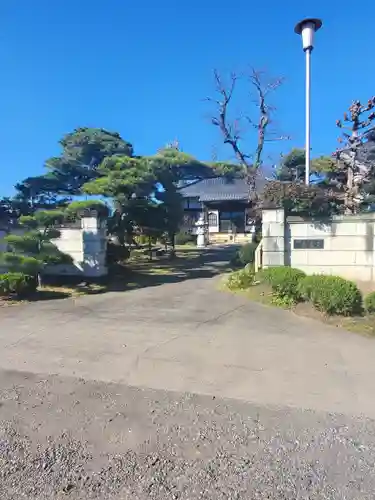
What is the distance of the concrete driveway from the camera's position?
12.5 feet

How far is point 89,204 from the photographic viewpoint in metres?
11.5

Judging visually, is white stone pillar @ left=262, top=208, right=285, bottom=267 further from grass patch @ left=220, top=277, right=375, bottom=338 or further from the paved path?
the paved path

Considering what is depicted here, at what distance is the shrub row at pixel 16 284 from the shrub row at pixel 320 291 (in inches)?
250

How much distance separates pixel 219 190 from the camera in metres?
32.1

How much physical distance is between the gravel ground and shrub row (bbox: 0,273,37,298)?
5775 millimetres

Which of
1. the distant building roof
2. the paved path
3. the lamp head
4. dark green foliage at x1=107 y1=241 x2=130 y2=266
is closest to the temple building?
the distant building roof

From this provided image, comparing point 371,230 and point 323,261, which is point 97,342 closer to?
point 323,261

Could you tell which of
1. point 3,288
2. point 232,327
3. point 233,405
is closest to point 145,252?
point 3,288

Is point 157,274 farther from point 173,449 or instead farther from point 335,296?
point 173,449

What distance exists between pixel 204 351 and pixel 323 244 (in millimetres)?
4640

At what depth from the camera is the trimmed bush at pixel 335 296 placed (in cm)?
628

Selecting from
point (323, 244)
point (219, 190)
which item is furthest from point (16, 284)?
point (219, 190)

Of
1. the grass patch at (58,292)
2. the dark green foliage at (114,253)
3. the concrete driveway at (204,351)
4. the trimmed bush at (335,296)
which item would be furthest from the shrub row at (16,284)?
the trimmed bush at (335,296)

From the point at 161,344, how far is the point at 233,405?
2.03 meters
